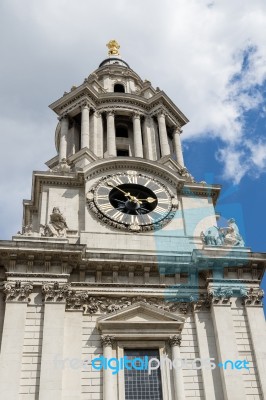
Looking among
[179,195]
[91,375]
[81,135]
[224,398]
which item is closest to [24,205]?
[81,135]

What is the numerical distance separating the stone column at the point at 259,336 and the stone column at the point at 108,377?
244 inches

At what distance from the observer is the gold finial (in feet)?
178

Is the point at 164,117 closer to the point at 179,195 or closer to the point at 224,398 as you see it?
the point at 179,195

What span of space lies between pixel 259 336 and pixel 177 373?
434cm

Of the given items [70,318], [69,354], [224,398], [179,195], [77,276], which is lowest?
[224,398]

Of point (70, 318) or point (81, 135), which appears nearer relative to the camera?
point (70, 318)

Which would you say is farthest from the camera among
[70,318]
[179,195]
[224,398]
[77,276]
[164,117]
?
[164,117]

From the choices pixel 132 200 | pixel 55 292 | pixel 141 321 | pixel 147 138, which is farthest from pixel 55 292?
pixel 147 138

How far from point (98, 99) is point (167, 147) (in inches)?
255

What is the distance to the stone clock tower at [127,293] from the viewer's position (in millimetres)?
24484

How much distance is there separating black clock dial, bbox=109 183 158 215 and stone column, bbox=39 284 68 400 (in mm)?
8074

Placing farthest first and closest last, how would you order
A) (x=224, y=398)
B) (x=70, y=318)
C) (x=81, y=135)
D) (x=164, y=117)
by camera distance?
1. (x=164, y=117)
2. (x=81, y=135)
3. (x=70, y=318)
4. (x=224, y=398)

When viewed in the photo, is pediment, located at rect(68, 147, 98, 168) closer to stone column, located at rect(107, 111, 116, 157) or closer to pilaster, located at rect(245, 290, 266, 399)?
stone column, located at rect(107, 111, 116, 157)

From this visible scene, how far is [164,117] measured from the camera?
41625 mm
